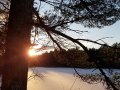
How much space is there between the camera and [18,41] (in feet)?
9.08

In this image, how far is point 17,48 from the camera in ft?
9.07

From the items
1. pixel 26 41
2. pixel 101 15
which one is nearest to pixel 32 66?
pixel 101 15

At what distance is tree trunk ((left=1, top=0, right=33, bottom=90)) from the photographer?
8.85 feet

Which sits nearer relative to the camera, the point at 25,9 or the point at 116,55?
the point at 25,9

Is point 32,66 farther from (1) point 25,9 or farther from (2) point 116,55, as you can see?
(1) point 25,9

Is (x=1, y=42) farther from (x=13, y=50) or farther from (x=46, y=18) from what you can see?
(x=13, y=50)

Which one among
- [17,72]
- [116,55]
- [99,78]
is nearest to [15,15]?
[17,72]

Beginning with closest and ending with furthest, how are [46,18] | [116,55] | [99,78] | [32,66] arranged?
[116,55] → [46,18] → [99,78] → [32,66]

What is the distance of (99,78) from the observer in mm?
6297

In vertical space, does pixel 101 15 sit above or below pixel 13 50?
above

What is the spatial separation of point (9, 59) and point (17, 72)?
0.14 metres

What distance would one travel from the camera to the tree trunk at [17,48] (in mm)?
2697

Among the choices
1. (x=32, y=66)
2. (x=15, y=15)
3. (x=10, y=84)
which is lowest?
(x=32, y=66)

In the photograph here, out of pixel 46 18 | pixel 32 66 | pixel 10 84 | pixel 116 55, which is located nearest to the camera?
pixel 10 84
